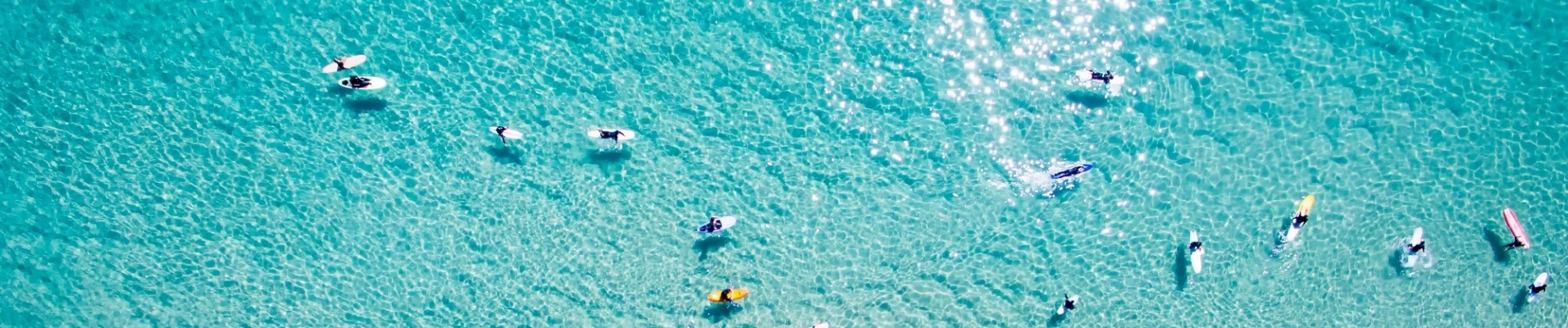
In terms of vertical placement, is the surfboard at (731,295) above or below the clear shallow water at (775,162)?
below

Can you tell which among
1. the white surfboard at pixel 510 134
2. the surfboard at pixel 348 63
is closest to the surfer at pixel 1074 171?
the white surfboard at pixel 510 134

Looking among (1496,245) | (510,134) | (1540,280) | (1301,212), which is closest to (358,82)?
(510,134)

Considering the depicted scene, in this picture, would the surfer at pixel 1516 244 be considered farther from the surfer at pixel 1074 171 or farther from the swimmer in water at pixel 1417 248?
the surfer at pixel 1074 171

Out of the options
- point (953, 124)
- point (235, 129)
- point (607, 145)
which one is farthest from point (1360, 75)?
point (235, 129)

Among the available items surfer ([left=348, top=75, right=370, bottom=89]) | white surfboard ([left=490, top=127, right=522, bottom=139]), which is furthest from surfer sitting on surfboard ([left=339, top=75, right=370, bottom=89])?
white surfboard ([left=490, top=127, right=522, bottom=139])

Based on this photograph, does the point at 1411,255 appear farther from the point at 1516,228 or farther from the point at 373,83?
the point at 373,83

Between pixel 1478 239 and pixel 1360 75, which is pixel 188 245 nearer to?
pixel 1360 75

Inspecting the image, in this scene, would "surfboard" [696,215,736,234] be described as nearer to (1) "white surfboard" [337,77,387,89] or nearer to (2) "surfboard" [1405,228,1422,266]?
(1) "white surfboard" [337,77,387,89]
